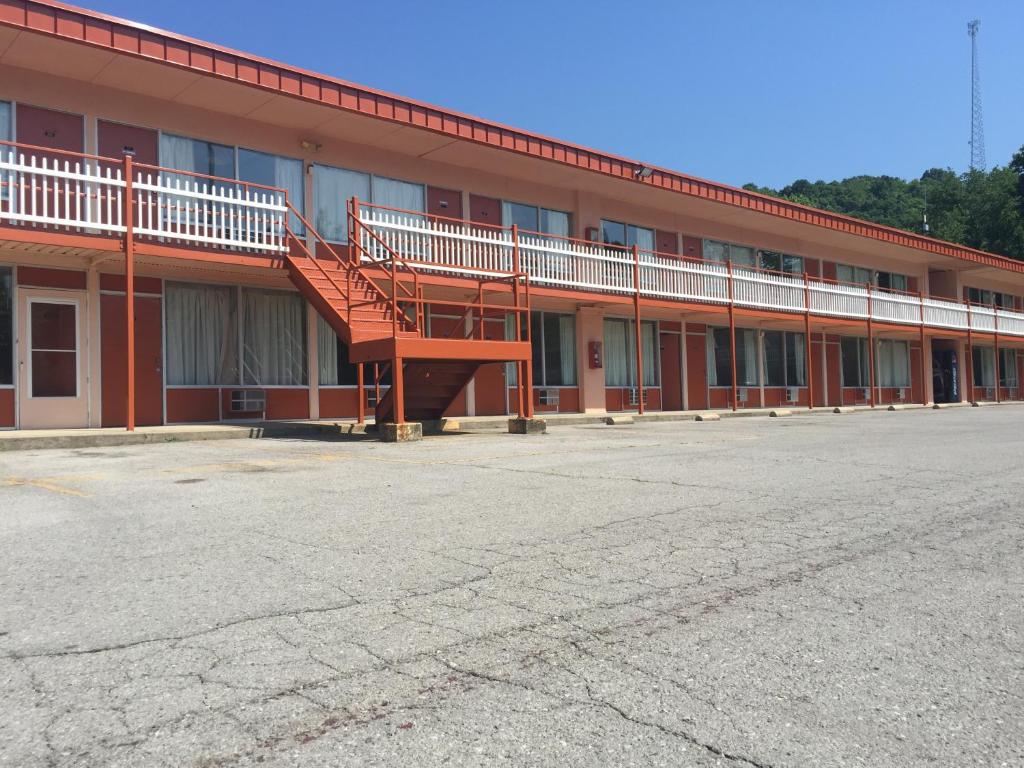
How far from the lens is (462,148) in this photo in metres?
17.9

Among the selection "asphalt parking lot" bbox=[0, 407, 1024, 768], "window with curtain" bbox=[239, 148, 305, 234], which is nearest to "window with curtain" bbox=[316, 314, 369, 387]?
"window with curtain" bbox=[239, 148, 305, 234]

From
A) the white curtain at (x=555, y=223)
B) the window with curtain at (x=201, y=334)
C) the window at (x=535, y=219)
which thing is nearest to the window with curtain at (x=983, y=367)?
the white curtain at (x=555, y=223)

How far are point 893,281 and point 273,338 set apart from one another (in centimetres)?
2689

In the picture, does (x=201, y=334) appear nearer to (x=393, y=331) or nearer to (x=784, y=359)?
(x=393, y=331)

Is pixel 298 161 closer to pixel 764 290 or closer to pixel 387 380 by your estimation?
pixel 387 380

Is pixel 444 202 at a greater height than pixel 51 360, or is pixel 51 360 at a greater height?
pixel 444 202

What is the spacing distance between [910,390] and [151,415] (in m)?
29.5

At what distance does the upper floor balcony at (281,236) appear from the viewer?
12508 mm

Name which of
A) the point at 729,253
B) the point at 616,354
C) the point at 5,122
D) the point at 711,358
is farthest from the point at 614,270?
the point at 5,122

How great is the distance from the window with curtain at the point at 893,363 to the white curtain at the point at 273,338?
2405 cm

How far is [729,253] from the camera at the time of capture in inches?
1037

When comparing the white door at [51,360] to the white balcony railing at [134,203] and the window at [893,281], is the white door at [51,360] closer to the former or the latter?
the white balcony railing at [134,203]

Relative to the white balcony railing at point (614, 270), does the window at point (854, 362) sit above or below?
below

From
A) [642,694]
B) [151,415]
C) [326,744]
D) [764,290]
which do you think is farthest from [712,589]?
[764,290]
